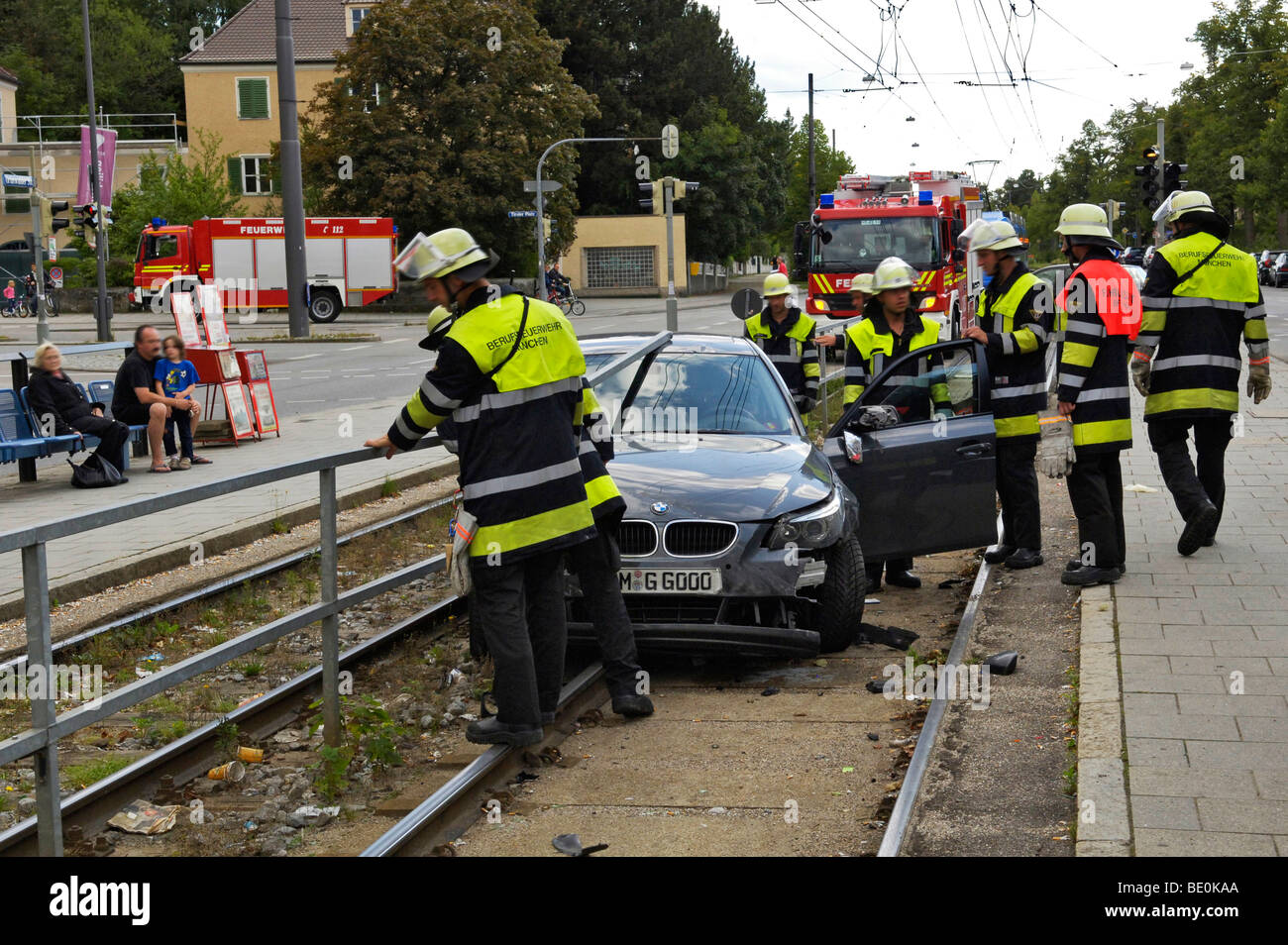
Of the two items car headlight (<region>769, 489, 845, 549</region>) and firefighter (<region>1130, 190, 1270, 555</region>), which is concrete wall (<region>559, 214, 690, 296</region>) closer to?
firefighter (<region>1130, 190, 1270, 555</region>)

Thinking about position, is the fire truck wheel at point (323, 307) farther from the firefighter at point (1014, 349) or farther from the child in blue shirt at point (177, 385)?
the firefighter at point (1014, 349)

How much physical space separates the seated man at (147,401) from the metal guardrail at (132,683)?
805cm

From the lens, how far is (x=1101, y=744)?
17.3 ft

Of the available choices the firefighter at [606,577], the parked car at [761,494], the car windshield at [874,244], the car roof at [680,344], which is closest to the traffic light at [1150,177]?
the car windshield at [874,244]

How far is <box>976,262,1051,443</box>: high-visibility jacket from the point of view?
848cm

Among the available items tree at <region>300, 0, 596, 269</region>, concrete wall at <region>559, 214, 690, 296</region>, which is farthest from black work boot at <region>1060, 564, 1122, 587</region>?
concrete wall at <region>559, 214, 690, 296</region>

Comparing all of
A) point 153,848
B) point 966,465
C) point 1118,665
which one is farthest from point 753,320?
point 153,848

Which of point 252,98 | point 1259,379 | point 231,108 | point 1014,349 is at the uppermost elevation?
point 252,98

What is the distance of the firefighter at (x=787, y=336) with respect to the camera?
35.7 ft

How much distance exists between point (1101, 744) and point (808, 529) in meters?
1.86

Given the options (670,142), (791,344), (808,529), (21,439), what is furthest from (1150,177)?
(808,529)

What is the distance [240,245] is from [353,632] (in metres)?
40.5

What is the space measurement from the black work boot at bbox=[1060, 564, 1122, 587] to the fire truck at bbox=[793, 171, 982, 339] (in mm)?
18495

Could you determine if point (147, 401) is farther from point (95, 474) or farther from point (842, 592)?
point (842, 592)
